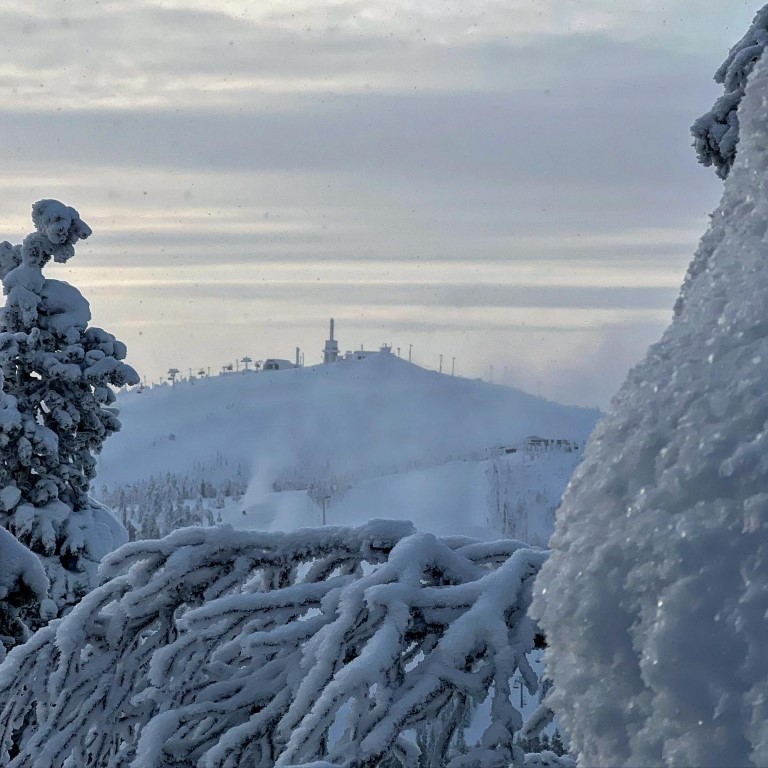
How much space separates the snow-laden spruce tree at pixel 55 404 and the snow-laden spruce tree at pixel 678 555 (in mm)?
16437

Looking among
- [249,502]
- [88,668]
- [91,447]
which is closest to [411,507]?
[249,502]

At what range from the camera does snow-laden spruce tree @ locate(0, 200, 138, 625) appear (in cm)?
1689

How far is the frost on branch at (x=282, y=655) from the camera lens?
3.04 m

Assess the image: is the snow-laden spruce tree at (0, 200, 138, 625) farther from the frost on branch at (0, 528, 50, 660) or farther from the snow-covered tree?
the snow-covered tree

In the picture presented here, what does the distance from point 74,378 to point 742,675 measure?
17.3 meters

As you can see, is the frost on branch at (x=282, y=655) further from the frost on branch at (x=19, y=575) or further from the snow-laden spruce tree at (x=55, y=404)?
the snow-laden spruce tree at (x=55, y=404)

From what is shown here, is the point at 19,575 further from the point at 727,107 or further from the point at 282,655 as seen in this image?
the point at 282,655

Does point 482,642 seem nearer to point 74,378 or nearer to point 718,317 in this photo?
point 718,317

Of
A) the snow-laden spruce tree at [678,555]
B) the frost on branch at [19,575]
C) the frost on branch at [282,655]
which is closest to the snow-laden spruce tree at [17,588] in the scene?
the frost on branch at [19,575]

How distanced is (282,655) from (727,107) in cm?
623

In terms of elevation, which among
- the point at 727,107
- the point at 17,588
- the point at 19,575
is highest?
the point at 727,107

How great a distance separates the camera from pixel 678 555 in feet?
2.96

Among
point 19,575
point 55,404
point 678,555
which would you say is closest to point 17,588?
point 19,575

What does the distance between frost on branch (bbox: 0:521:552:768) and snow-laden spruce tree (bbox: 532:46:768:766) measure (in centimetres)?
190
